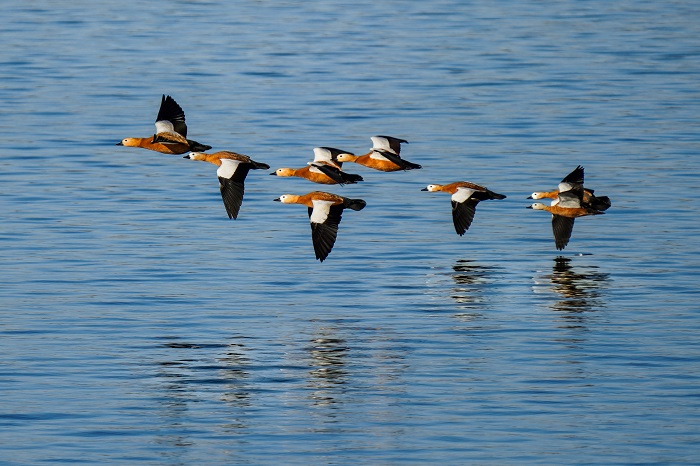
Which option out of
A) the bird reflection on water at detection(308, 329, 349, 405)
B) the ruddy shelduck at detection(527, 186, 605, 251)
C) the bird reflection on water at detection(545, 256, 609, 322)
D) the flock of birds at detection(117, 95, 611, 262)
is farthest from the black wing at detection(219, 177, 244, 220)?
the ruddy shelduck at detection(527, 186, 605, 251)

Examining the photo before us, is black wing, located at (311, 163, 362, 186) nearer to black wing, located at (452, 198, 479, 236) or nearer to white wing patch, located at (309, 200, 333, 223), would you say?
white wing patch, located at (309, 200, 333, 223)

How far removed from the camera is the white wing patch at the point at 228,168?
102ft

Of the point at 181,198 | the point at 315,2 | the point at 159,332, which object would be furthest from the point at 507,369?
the point at 315,2

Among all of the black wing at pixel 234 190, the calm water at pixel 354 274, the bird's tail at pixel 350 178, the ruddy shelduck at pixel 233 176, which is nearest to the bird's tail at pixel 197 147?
the ruddy shelduck at pixel 233 176

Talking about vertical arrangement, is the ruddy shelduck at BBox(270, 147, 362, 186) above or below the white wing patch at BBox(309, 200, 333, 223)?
above

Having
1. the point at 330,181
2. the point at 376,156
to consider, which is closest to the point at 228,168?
the point at 330,181

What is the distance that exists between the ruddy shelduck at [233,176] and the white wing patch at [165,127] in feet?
3.31

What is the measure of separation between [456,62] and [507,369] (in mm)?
37433

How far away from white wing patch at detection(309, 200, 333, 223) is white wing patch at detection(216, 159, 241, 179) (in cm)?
154

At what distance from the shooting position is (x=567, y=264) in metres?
34.6

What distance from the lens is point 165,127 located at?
3219 centimetres

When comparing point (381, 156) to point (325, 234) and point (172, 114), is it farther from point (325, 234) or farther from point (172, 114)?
point (172, 114)

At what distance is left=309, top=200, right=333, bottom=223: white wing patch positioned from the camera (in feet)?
100

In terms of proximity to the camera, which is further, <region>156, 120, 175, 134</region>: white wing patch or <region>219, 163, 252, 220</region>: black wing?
<region>156, 120, 175, 134</region>: white wing patch
